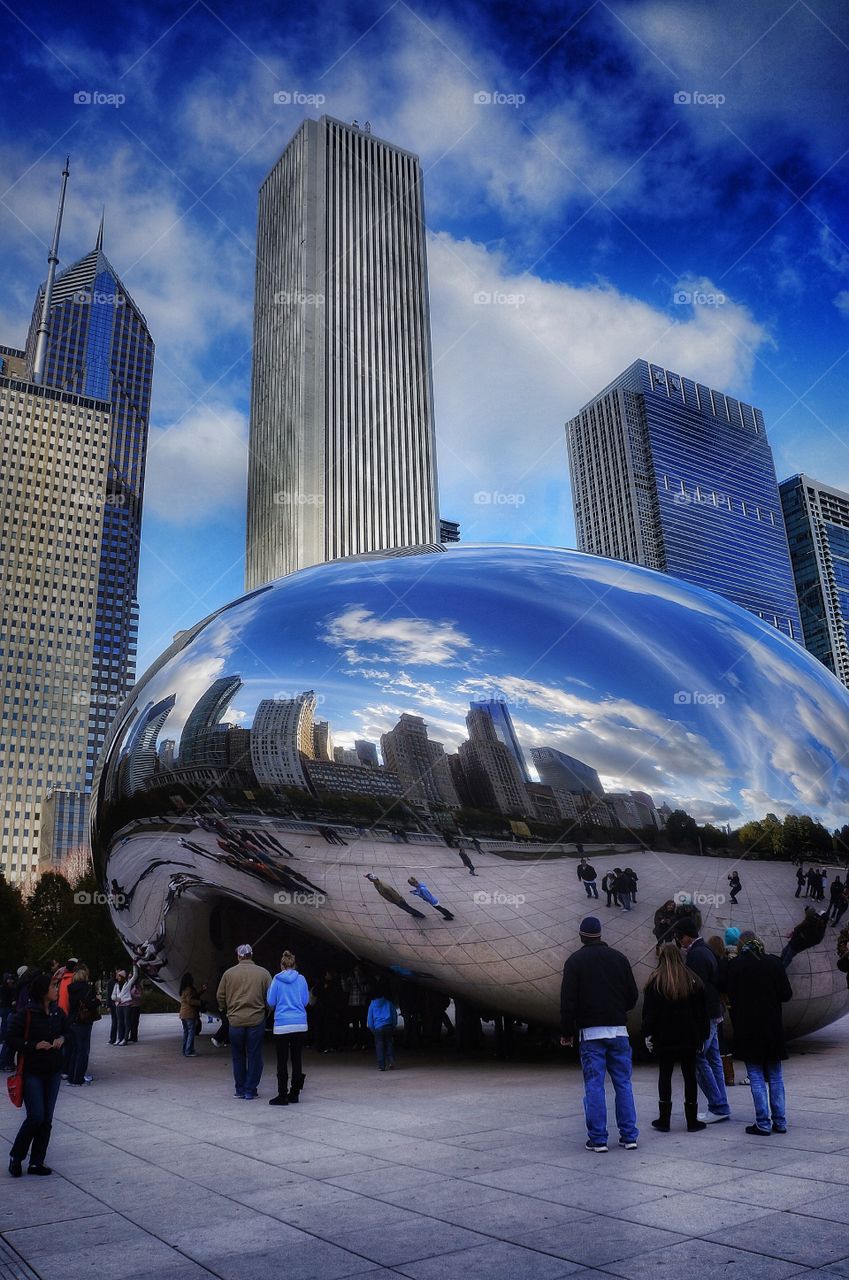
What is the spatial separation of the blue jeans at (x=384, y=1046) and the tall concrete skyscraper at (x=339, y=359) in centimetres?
10561

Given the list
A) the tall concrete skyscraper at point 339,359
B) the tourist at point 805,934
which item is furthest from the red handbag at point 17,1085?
the tall concrete skyscraper at point 339,359

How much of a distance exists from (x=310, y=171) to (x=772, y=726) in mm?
138538

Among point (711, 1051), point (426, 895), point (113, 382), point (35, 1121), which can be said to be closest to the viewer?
point (35, 1121)

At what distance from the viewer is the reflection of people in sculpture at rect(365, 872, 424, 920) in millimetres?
8875

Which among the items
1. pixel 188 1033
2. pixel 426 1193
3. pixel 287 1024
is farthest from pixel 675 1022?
pixel 188 1033

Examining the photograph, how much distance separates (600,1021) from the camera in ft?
20.0

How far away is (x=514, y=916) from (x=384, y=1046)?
9.93 feet

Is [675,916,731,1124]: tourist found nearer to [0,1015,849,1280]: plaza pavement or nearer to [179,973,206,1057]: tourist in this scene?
[0,1015,849,1280]: plaza pavement

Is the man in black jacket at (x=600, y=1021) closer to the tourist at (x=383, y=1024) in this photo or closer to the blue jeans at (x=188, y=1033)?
the tourist at (x=383, y=1024)

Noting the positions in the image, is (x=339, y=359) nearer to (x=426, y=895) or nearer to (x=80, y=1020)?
(x=80, y=1020)

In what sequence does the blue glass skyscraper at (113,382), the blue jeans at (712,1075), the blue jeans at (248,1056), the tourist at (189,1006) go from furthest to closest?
the blue glass skyscraper at (113,382) < the tourist at (189,1006) < the blue jeans at (248,1056) < the blue jeans at (712,1075)

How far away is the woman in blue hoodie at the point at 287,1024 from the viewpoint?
8062 millimetres

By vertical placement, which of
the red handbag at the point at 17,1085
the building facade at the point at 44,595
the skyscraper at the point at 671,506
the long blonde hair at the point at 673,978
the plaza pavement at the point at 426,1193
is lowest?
the plaza pavement at the point at 426,1193

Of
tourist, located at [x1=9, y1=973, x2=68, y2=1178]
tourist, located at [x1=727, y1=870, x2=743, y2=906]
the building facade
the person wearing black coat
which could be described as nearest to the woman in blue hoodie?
tourist, located at [x1=9, y1=973, x2=68, y2=1178]
